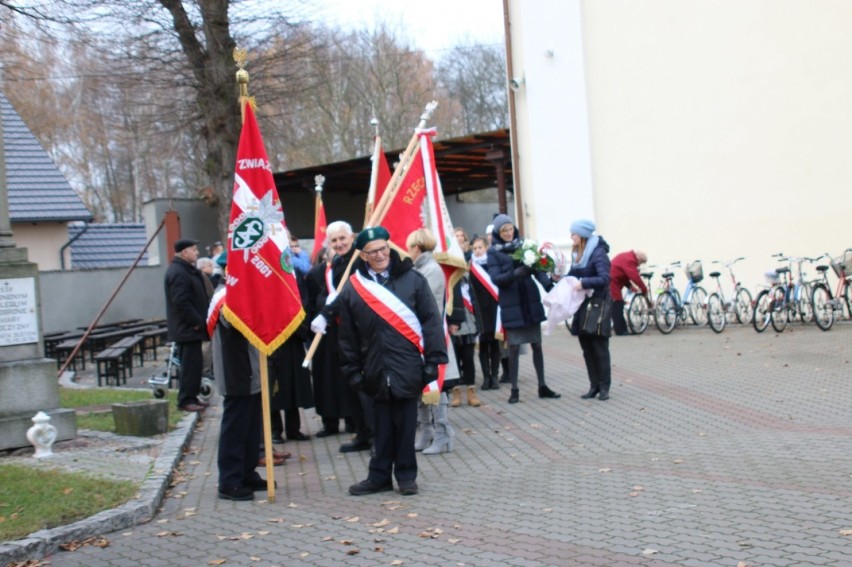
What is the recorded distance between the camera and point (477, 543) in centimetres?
629

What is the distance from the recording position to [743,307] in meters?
19.0

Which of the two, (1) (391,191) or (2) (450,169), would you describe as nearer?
(1) (391,191)

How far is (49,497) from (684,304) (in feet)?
45.7

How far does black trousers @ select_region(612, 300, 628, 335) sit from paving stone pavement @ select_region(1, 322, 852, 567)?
7.23 m

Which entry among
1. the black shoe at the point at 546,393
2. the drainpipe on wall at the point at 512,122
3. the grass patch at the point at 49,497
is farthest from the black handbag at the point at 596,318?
the drainpipe on wall at the point at 512,122

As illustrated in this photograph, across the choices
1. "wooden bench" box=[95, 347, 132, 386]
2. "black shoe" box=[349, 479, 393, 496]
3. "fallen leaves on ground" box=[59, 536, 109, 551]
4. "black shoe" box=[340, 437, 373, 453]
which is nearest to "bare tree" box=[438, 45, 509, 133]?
"wooden bench" box=[95, 347, 132, 386]

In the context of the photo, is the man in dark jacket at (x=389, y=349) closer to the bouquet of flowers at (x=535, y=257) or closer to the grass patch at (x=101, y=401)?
the bouquet of flowers at (x=535, y=257)

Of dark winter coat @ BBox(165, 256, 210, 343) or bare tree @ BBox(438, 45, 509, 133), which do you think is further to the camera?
bare tree @ BBox(438, 45, 509, 133)

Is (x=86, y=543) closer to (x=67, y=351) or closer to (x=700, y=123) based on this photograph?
(x=67, y=351)

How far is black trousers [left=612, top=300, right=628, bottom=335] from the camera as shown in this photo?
63.8 feet

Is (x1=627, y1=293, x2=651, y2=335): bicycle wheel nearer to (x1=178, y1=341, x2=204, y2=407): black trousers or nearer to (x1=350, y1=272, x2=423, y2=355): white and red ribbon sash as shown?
(x1=178, y1=341, x2=204, y2=407): black trousers

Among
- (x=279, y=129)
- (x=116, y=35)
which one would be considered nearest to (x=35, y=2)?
(x=116, y=35)


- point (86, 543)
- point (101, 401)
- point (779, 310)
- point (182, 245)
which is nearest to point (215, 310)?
point (86, 543)

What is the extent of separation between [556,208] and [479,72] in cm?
3017
